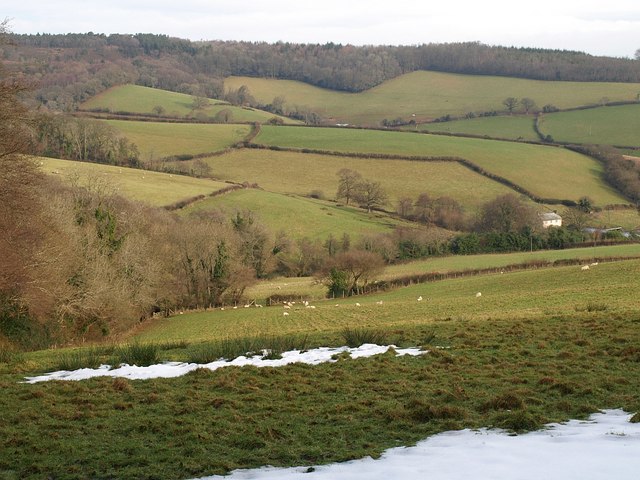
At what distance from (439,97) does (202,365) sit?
573 ft

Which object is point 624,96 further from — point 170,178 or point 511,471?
point 511,471

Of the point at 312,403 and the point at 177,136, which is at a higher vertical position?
the point at 177,136

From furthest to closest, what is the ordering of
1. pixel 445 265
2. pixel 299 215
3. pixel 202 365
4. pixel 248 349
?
pixel 299 215
pixel 445 265
pixel 248 349
pixel 202 365

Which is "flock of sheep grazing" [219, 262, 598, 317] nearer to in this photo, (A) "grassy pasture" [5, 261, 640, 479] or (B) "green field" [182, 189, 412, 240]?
(A) "grassy pasture" [5, 261, 640, 479]

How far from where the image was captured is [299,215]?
97125 mm

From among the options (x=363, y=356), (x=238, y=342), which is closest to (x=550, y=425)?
(x=363, y=356)

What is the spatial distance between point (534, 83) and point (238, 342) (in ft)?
581

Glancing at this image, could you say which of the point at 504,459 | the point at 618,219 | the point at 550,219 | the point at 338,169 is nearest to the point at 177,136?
the point at 338,169

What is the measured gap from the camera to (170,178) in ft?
347

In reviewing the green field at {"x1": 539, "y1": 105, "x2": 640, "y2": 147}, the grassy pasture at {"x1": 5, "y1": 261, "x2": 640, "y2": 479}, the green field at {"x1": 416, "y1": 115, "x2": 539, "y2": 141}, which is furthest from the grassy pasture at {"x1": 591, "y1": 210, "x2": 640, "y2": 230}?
the grassy pasture at {"x1": 5, "y1": 261, "x2": 640, "y2": 479}

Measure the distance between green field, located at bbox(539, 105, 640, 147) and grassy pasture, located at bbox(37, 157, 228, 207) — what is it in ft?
243

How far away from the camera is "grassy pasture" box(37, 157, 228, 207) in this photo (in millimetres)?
91562

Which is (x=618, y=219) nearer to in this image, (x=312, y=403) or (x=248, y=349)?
(x=248, y=349)

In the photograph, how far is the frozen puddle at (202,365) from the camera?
17.2m
